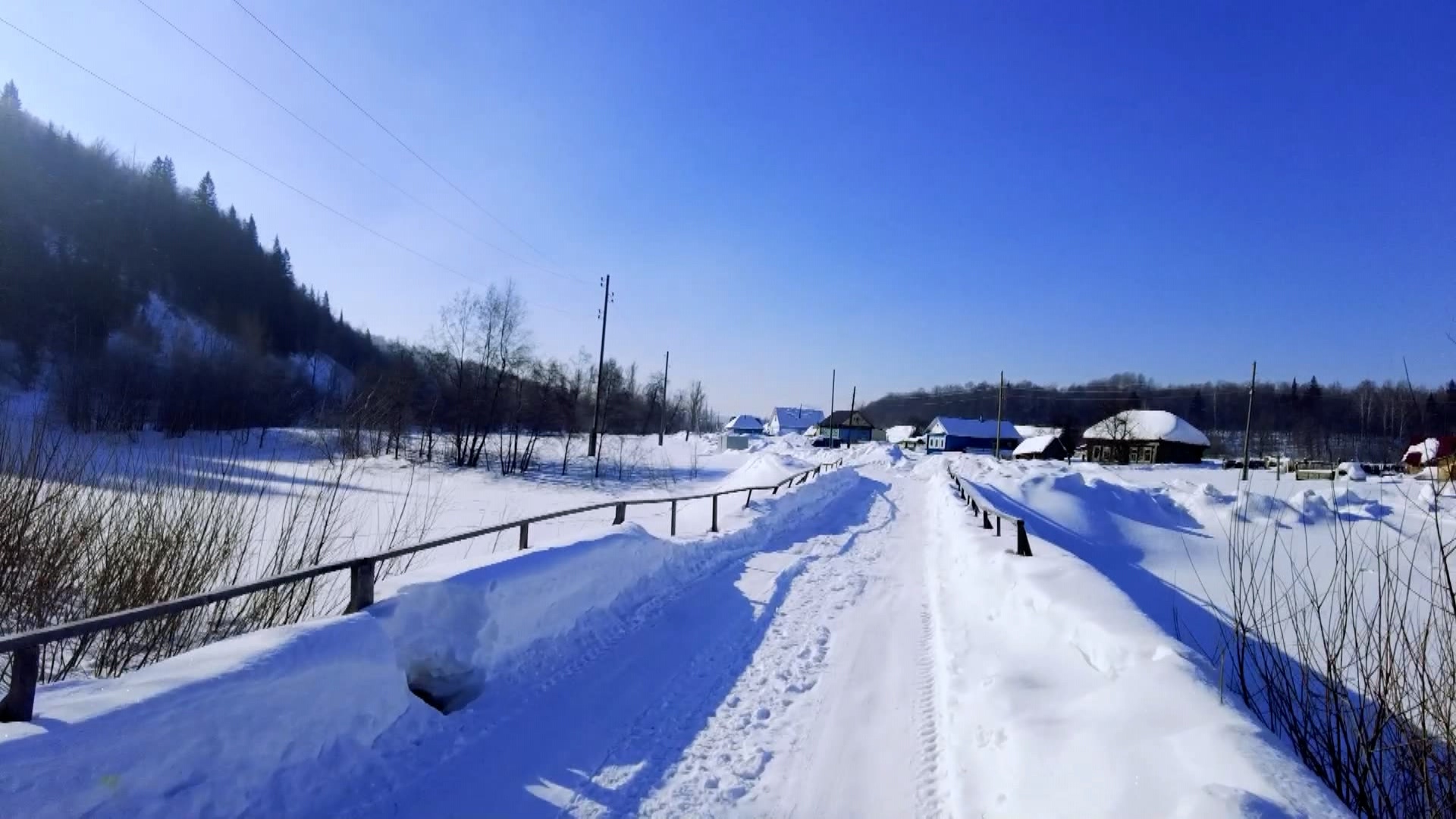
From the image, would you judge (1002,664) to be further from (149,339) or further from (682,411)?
(682,411)

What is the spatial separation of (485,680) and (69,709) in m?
2.74

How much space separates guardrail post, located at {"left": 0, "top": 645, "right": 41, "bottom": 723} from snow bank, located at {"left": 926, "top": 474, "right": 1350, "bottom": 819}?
4.48 m

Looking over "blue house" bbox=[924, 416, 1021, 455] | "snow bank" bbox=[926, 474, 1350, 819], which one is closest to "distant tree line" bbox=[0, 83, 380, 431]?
"snow bank" bbox=[926, 474, 1350, 819]

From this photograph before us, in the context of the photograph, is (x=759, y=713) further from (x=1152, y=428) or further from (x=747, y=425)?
(x=747, y=425)

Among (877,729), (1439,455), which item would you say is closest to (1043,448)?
(877,729)

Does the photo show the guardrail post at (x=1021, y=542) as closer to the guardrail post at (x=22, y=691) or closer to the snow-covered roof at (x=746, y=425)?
the guardrail post at (x=22, y=691)

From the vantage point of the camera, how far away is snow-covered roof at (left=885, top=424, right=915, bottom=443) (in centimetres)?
10500

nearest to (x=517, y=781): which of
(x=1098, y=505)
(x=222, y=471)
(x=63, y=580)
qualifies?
(x=63, y=580)

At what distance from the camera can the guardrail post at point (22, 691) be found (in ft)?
8.71

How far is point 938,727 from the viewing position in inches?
189

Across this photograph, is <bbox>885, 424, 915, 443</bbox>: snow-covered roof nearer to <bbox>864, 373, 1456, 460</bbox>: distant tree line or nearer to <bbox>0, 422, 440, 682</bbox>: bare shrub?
<bbox>864, 373, 1456, 460</bbox>: distant tree line

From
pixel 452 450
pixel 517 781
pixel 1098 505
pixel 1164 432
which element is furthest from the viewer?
pixel 1164 432

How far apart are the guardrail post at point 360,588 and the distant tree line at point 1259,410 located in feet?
21.2

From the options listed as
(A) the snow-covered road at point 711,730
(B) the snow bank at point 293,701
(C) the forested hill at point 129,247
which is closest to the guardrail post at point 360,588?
(B) the snow bank at point 293,701
